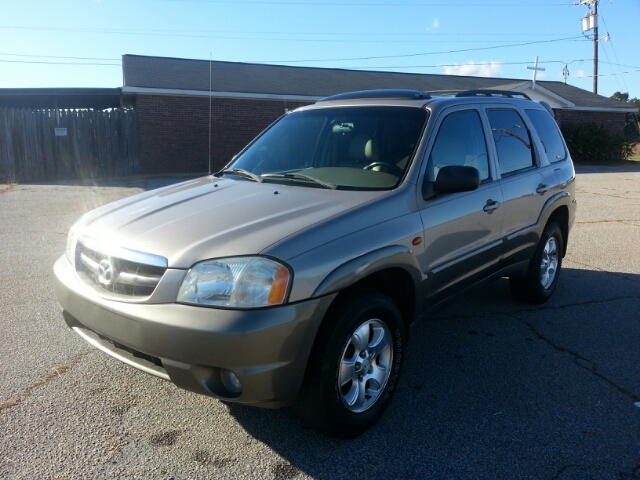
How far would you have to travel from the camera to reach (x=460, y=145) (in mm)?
4145

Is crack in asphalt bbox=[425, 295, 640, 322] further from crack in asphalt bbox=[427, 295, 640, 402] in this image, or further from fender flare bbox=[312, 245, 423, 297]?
fender flare bbox=[312, 245, 423, 297]

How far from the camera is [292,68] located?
26219 mm

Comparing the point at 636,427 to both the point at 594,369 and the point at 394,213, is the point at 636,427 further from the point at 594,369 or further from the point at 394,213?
the point at 394,213

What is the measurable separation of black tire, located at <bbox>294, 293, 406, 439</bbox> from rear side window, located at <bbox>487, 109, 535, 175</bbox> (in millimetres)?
1983

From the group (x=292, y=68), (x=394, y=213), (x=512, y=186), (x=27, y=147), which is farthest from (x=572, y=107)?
(x=394, y=213)

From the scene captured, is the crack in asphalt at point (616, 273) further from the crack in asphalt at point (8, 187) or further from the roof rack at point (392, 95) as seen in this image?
the crack in asphalt at point (8, 187)

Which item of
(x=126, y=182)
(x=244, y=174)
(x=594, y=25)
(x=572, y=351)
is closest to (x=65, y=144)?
(x=126, y=182)

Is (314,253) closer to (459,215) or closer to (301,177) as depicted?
(301,177)

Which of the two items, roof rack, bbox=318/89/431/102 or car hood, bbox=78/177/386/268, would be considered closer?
car hood, bbox=78/177/386/268

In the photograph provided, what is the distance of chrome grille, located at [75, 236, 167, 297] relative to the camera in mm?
2816

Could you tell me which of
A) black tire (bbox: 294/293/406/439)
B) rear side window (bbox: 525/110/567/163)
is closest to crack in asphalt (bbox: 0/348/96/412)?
A: black tire (bbox: 294/293/406/439)

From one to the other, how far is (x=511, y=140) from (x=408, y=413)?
103 inches

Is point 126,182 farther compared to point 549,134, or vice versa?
point 126,182

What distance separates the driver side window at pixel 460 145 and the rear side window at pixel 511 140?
25cm
